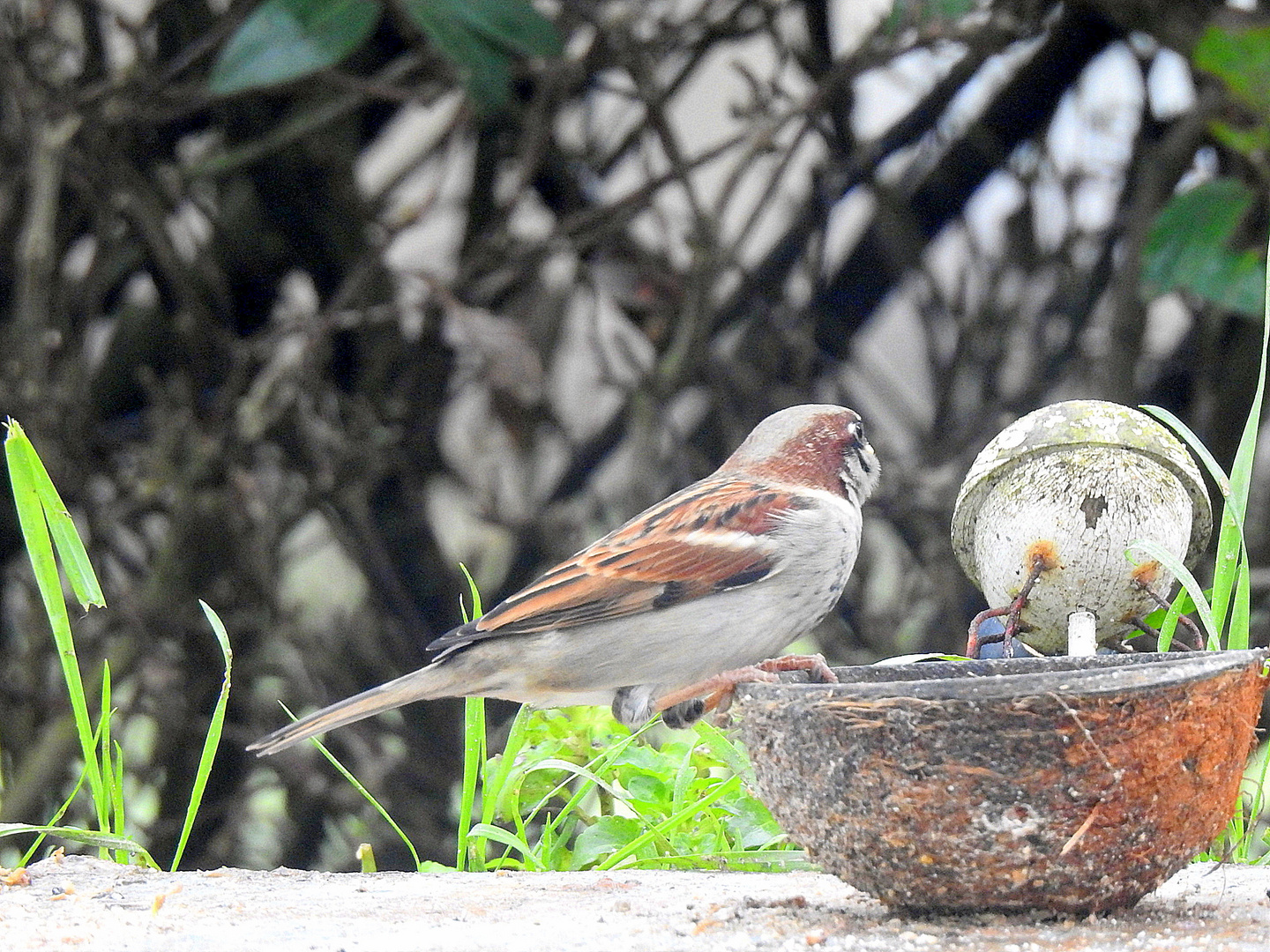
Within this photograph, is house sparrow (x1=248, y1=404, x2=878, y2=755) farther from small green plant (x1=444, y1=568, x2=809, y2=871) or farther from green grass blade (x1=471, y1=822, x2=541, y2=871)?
green grass blade (x1=471, y1=822, x2=541, y2=871)

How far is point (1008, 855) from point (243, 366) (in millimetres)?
Answer: 2973

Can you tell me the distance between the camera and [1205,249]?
3.77 meters

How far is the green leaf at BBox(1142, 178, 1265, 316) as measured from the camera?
3645 mm

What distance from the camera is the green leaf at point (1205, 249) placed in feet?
12.0

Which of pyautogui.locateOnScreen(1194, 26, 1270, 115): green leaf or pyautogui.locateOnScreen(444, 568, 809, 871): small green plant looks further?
pyautogui.locateOnScreen(1194, 26, 1270, 115): green leaf

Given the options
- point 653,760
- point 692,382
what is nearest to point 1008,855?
point 653,760

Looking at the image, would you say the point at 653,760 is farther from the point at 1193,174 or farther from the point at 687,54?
the point at 1193,174

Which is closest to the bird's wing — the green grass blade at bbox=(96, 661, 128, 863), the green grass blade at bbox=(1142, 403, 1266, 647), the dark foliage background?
the green grass blade at bbox=(96, 661, 128, 863)

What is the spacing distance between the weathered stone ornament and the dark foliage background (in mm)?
1749

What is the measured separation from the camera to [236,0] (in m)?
4.08

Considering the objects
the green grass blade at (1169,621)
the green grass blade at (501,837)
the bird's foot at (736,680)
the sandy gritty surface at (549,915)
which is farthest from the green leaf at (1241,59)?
the green grass blade at (501,837)

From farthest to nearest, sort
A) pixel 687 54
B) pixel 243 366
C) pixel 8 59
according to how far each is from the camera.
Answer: pixel 687 54
pixel 243 366
pixel 8 59

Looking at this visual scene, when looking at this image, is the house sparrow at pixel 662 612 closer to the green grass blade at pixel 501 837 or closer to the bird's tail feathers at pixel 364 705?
the bird's tail feathers at pixel 364 705

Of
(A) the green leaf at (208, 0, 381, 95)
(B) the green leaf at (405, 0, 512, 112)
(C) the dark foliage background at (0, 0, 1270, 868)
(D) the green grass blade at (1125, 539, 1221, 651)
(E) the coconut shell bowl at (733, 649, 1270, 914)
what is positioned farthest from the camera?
(C) the dark foliage background at (0, 0, 1270, 868)
